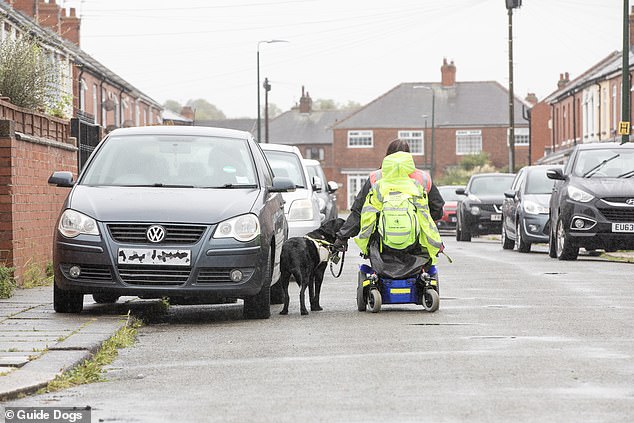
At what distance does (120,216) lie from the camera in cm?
1054

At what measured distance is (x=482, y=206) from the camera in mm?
30922

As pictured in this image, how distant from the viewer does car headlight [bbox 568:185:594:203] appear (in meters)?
19.3

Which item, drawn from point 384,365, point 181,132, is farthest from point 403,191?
point 384,365

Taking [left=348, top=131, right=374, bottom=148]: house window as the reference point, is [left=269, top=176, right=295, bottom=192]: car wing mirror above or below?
below

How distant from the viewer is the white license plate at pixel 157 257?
34.1 feet

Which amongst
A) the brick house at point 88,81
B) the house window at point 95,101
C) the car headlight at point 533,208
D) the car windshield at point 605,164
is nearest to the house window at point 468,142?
the brick house at point 88,81

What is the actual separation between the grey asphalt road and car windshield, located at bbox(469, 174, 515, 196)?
1898cm

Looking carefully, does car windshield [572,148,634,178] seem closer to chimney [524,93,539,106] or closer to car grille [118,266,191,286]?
car grille [118,266,191,286]

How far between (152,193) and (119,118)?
166 feet

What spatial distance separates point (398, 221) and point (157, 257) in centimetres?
222

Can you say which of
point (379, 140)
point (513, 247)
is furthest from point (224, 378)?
point (379, 140)

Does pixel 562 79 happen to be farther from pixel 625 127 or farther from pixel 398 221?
pixel 398 221

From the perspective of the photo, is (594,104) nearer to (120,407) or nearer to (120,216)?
(120,216)

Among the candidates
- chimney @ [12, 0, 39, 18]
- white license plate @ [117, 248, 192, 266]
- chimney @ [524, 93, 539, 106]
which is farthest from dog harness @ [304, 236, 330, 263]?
chimney @ [524, 93, 539, 106]
